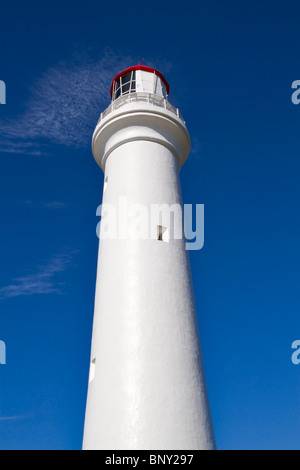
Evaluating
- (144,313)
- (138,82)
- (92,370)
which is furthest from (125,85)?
(92,370)

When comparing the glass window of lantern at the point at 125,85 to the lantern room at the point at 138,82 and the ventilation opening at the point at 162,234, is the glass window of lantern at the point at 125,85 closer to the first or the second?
the lantern room at the point at 138,82

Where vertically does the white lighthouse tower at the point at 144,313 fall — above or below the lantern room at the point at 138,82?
below

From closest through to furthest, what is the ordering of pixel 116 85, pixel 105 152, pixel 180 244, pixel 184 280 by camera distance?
pixel 184 280 < pixel 180 244 < pixel 105 152 < pixel 116 85

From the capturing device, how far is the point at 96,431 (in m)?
8.32

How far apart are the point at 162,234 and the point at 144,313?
8.19ft

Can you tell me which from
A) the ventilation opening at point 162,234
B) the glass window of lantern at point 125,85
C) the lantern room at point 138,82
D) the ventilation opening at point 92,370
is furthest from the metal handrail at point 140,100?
the ventilation opening at point 92,370

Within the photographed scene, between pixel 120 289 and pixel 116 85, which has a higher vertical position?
pixel 116 85

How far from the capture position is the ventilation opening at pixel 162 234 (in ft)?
35.0

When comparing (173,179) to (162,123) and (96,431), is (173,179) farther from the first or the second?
(96,431)

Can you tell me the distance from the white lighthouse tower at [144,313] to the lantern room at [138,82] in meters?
1.88

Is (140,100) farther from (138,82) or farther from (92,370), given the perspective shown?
(92,370)

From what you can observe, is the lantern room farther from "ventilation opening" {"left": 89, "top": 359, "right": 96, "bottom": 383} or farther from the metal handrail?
"ventilation opening" {"left": 89, "top": 359, "right": 96, "bottom": 383}
